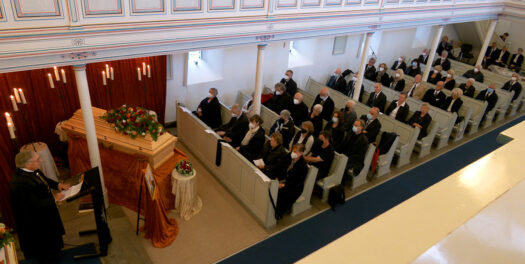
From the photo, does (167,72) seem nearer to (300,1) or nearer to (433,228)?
(300,1)

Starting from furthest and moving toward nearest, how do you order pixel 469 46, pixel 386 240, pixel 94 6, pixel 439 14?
pixel 469 46, pixel 439 14, pixel 94 6, pixel 386 240

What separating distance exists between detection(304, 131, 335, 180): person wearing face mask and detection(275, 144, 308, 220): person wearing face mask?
607 millimetres

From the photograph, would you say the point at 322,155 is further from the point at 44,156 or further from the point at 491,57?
the point at 491,57

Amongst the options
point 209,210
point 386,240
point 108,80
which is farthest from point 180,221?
point 386,240

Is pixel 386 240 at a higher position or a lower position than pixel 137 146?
higher

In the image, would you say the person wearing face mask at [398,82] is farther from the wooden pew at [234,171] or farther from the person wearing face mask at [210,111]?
the wooden pew at [234,171]

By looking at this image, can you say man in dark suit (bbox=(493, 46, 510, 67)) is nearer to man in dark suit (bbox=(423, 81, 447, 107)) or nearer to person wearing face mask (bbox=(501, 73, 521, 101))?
person wearing face mask (bbox=(501, 73, 521, 101))

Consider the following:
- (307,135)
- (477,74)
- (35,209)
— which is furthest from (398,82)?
(35,209)

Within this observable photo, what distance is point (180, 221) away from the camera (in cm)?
739

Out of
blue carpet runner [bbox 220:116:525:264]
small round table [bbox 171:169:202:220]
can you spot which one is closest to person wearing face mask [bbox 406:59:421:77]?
blue carpet runner [bbox 220:116:525:264]

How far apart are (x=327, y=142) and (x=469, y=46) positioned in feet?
48.4

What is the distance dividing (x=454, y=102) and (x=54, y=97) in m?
10.5

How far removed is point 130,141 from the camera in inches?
285

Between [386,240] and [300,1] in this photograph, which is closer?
[386,240]
